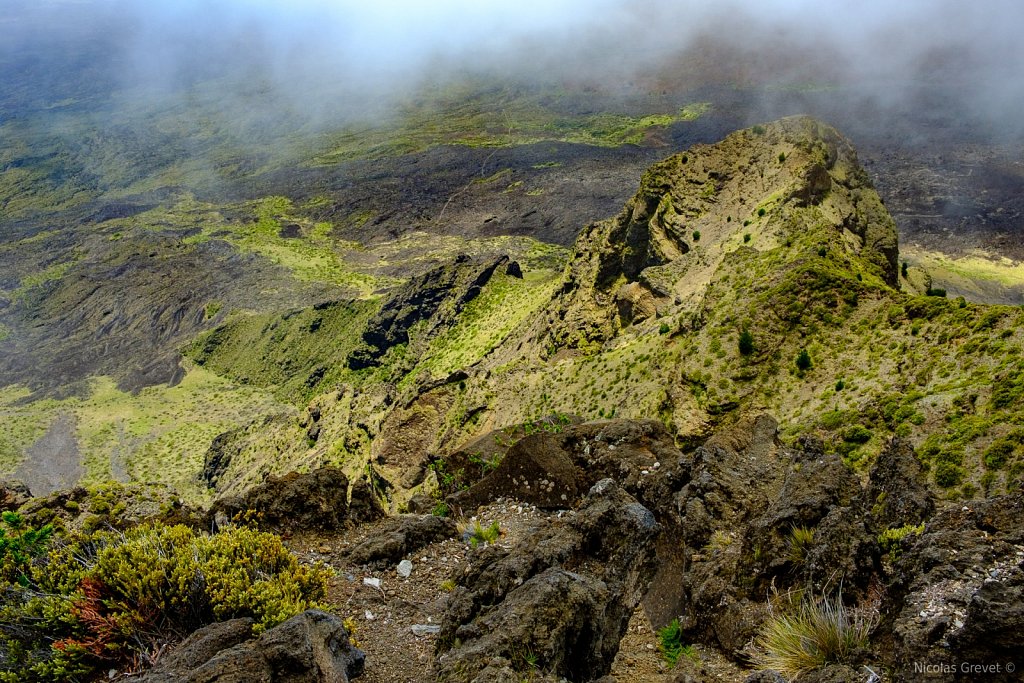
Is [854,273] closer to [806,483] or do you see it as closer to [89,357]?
[806,483]

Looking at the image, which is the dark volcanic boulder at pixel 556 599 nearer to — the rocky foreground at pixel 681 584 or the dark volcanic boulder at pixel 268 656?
the rocky foreground at pixel 681 584

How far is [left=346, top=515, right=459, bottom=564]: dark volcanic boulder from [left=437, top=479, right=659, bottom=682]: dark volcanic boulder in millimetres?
1649

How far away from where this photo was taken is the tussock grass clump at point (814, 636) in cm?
399

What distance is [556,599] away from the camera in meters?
4.47

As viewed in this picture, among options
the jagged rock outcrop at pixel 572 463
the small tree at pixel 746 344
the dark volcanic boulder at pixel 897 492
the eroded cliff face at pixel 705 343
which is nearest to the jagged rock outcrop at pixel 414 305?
the eroded cliff face at pixel 705 343

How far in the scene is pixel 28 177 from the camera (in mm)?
133500

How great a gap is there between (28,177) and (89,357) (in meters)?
93.5

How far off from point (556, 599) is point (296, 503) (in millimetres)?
5133

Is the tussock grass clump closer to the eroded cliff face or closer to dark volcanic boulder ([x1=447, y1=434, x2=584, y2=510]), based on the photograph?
the eroded cliff face

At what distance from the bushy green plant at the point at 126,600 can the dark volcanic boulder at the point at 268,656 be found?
0.55 meters

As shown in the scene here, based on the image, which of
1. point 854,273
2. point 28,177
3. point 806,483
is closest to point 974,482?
point 806,483

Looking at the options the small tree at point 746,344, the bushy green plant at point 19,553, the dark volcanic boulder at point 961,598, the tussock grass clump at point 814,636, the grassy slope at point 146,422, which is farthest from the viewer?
the grassy slope at point 146,422

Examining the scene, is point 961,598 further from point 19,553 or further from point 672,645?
point 19,553

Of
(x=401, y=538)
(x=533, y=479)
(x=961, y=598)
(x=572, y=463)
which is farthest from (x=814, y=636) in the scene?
(x=533, y=479)
